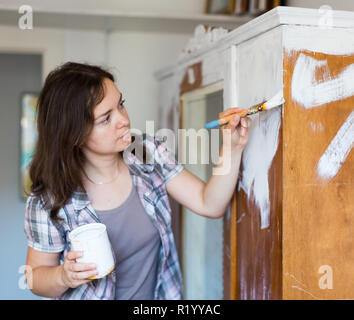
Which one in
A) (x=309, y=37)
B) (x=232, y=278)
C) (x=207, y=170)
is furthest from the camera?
(x=207, y=170)

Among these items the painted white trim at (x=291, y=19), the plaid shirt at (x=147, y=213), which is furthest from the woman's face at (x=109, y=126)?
the painted white trim at (x=291, y=19)

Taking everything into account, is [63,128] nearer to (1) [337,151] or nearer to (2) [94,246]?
(2) [94,246]

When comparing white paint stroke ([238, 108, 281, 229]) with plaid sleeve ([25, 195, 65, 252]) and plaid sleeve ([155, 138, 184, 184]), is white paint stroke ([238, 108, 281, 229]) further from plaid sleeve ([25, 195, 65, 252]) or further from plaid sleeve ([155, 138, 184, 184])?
plaid sleeve ([25, 195, 65, 252])

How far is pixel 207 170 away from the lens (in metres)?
1.58

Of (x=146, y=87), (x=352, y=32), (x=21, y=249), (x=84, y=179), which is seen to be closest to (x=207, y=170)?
(x=84, y=179)

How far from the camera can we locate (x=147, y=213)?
1.25 meters

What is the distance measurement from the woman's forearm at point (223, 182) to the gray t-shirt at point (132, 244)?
0.57 ft

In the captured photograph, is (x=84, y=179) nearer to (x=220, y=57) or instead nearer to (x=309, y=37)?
(x=220, y=57)

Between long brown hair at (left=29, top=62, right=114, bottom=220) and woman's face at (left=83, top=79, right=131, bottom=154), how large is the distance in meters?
0.02

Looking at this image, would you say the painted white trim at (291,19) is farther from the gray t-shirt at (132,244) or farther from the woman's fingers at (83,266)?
the woman's fingers at (83,266)

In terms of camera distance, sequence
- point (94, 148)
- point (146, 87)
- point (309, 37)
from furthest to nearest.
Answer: point (146, 87)
point (94, 148)
point (309, 37)

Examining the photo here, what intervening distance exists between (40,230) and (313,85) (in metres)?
0.76

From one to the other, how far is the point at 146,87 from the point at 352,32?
4.77 ft
